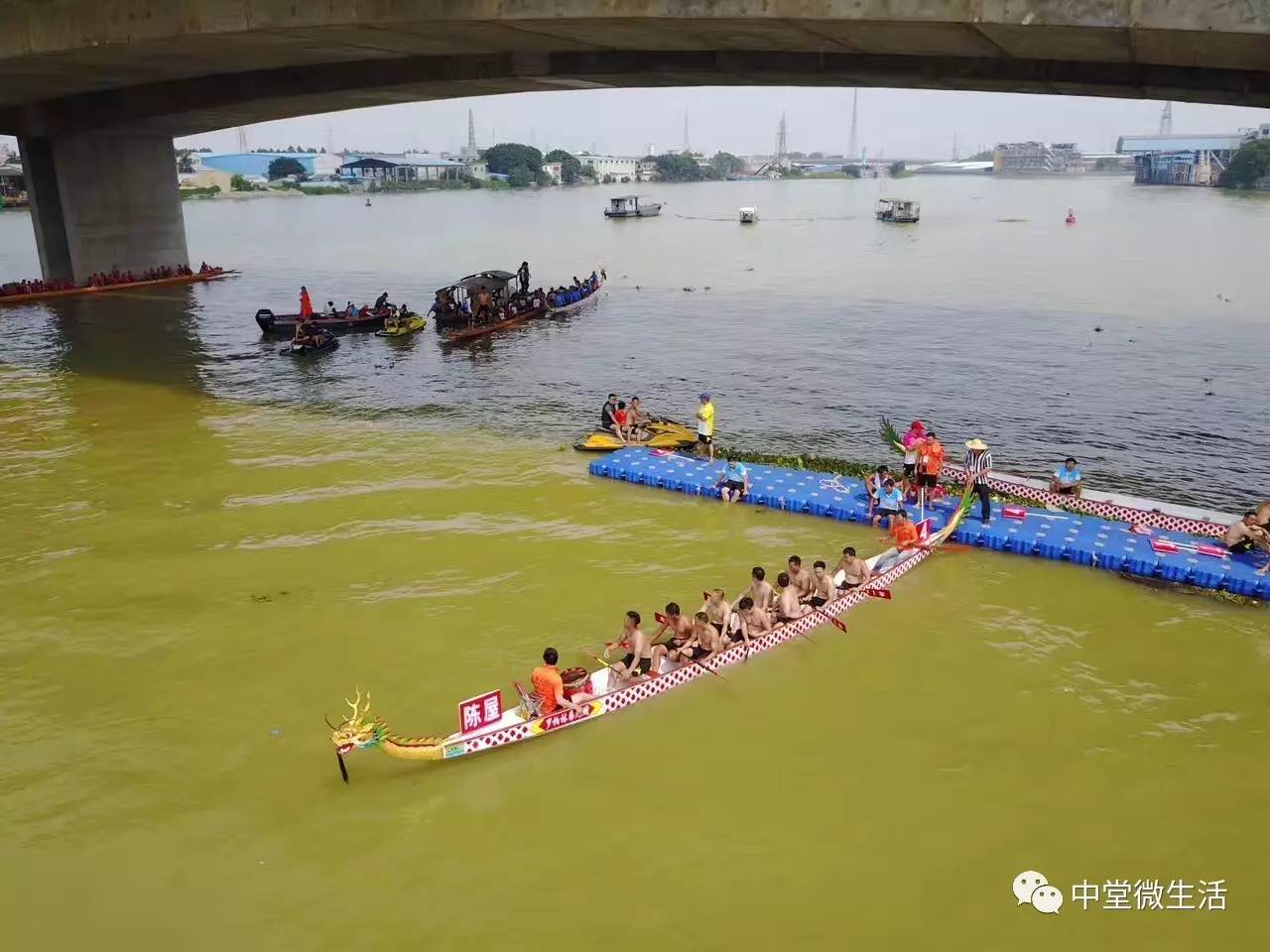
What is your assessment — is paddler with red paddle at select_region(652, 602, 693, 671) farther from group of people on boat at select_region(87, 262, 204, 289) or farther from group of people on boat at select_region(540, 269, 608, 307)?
group of people on boat at select_region(87, 262, 204, 289)

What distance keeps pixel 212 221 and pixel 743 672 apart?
11563cm

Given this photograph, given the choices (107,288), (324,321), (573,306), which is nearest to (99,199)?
(107,288)

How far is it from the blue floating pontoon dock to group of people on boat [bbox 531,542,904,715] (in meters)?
3.71

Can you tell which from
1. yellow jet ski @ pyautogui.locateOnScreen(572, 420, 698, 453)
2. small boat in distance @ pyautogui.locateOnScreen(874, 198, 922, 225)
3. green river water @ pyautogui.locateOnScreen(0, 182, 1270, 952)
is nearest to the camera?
green river water @ pyautogui.locateOnScreen(0, 182, 1270, 952)

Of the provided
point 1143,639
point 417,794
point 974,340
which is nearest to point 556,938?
point 417,794

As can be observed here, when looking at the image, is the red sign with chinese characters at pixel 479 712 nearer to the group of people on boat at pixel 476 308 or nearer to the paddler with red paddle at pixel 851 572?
the paddler with red paddle at pixel 851 572

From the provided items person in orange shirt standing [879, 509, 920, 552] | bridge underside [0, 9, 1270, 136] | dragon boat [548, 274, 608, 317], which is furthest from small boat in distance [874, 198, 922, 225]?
person in orange shirt standing [879, 509, 920, 552]

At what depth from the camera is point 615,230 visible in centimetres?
9375

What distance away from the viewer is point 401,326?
126 ft

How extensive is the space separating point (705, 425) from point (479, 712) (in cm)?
1212

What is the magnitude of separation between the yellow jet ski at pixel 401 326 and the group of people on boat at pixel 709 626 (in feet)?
88.3

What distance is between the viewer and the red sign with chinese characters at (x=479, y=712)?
10570 mm

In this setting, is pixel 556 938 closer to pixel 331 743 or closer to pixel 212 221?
pixel 331 743

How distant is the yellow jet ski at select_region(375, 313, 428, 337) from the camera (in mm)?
38219
